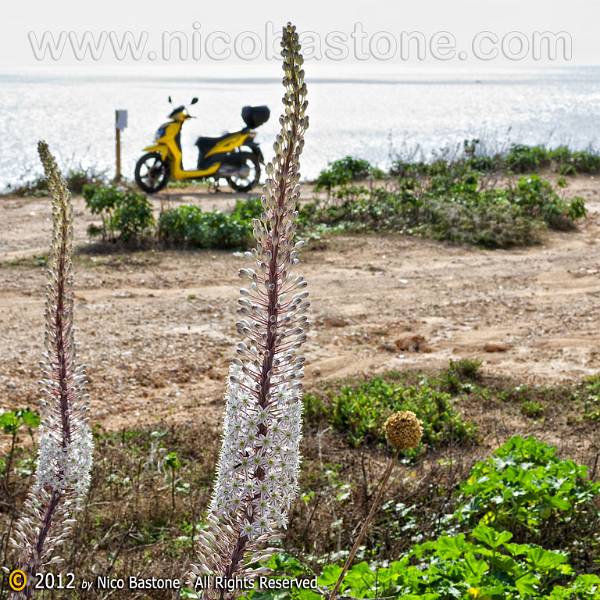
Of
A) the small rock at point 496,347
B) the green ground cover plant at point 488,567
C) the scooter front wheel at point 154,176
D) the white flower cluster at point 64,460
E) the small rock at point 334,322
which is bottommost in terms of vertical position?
the small rock at point 496,347

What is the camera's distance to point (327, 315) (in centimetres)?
927

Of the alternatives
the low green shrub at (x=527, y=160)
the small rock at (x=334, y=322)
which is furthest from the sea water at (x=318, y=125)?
the small rock at (x=334, y=322)

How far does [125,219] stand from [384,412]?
5.73m

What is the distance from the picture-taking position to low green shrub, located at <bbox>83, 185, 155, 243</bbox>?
37.8ft

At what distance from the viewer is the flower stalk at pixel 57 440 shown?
2723 mm

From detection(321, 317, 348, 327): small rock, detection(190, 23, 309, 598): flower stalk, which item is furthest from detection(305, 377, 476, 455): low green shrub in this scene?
detection(190, 23, 309, 598): flower stalk

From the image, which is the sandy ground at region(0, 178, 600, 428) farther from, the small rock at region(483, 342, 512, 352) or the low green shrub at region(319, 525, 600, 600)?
the low green shrub at region(319, 525, 600, 600)

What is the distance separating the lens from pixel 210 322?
8977 mm

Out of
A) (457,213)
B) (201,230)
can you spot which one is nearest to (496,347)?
(201,230)

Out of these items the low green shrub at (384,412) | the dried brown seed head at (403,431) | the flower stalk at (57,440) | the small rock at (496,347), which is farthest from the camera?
the small rock at (496,347)

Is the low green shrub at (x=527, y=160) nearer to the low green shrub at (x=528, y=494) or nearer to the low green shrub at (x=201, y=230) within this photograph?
the low green shrub at (x=201, y=230)

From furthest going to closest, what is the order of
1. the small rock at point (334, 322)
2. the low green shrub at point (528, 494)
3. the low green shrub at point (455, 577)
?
1. the small rock at point (334, 322)
2. the low green shrub at point (528, 494)
3. the low green shrub at point (455, 577)

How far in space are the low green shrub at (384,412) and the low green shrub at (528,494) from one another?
1.46 m

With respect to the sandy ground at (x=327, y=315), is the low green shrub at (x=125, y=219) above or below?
above
